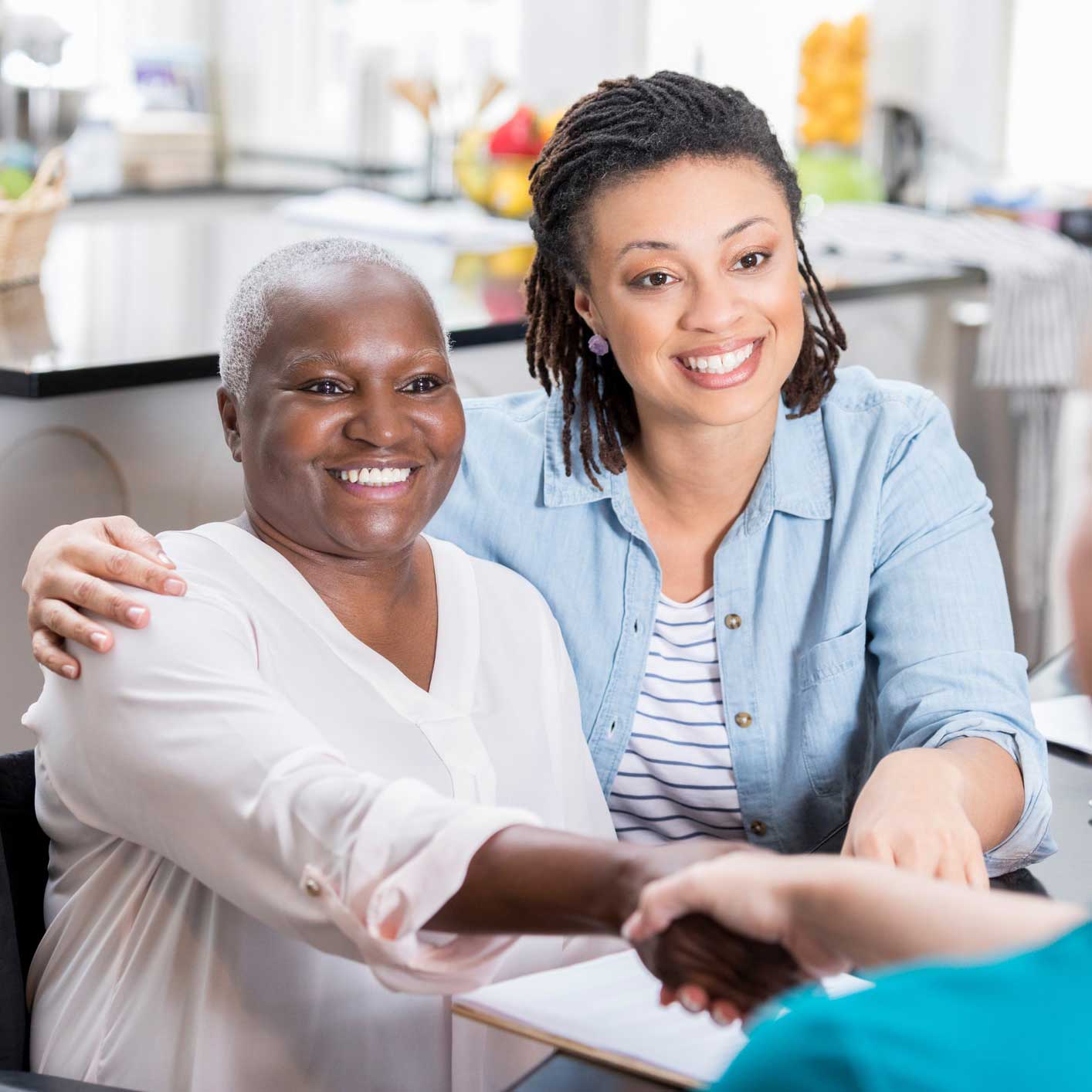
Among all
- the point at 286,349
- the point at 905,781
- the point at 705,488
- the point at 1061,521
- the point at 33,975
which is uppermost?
the point at 286,349

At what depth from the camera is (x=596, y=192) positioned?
1.45 metres

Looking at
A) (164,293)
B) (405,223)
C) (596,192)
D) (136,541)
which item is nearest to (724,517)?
(596,192)

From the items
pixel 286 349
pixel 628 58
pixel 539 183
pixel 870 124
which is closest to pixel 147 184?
pixel 628 58

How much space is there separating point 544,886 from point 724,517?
2.42 ft

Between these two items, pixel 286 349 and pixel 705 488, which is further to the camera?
pixel 705 488

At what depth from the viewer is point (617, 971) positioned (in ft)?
3.11

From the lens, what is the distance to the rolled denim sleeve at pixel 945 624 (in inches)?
49.6

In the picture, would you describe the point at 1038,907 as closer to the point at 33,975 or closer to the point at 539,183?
the point at 33,975

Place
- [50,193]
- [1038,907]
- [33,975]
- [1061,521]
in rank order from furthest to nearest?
[1061,521]
[50,193]
[33,975]
[1038,907]

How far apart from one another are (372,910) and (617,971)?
174 mm

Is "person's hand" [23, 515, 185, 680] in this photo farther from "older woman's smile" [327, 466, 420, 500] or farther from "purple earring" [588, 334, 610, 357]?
"purple earring" [588, 334, 610, 357]

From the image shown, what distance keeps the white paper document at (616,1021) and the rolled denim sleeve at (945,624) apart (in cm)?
38

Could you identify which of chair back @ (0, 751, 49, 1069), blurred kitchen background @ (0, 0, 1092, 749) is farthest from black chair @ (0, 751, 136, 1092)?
blurred kitchen background @ (0, 0, 1092, 749)

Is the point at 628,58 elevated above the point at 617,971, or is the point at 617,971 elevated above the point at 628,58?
the point at 628,58
